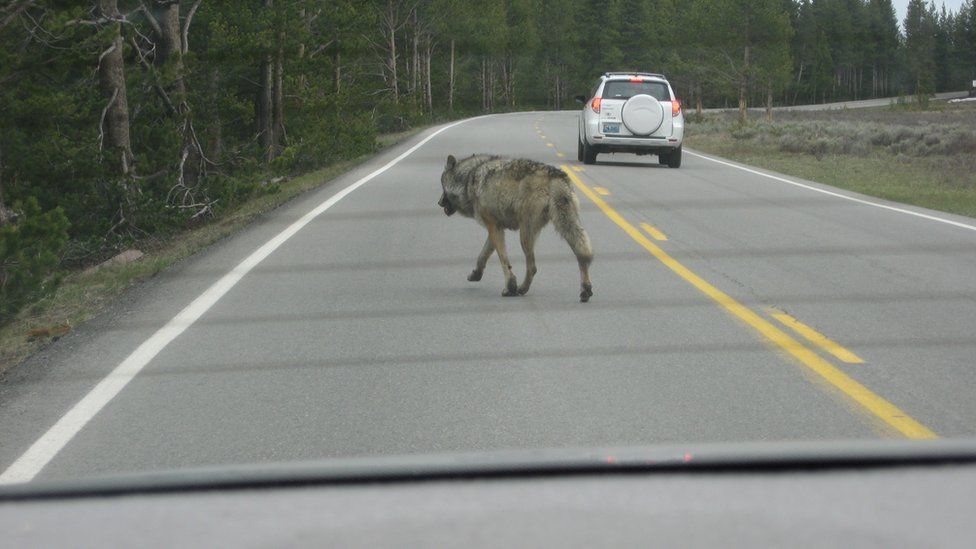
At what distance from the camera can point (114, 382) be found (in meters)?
6.71

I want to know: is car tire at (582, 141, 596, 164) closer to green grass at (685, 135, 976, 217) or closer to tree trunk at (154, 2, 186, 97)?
green grass at (685, 135, 976, 217)

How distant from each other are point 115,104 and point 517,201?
12157mm

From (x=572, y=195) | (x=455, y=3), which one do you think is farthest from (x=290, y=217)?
(x=455, y=3)

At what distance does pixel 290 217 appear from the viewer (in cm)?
1579

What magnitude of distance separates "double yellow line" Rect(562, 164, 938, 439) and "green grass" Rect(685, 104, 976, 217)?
802cm

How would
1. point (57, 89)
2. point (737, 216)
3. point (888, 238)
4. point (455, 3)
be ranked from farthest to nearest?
point (455, 3)
point (57, 89)
point (737, 216)
point (888, 238)

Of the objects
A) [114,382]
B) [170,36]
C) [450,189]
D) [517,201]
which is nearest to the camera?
[114,382]

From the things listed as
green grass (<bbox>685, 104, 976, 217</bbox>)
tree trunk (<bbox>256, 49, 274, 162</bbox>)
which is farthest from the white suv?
tree trunk (<bbox>256, 49, 274, 162</bbox>)

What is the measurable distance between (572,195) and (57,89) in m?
14.4

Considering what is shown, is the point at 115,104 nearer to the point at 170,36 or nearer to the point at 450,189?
the point at 170,36

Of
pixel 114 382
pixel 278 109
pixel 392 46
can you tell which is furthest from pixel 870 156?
pixel 392 46

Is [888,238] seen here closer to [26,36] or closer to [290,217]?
[290,217]

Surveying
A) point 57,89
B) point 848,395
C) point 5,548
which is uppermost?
point 57,89

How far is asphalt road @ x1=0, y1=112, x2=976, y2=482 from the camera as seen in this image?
5531mm
